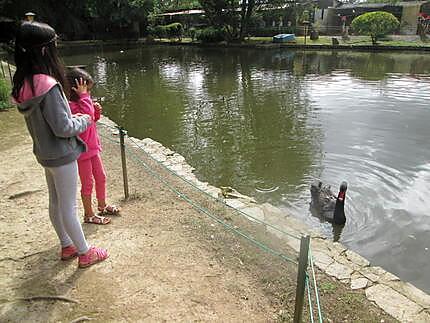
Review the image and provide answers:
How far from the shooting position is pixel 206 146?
8.49 meters

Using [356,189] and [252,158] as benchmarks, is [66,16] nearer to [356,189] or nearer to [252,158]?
[252,158]

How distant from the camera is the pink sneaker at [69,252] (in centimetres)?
305

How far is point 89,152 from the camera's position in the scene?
3.31 metres

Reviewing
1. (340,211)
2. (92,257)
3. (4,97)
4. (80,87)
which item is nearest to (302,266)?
(92,257)

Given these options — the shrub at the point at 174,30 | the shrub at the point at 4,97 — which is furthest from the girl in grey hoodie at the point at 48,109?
the shrub at the point at 174,30

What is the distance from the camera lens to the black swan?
508cm

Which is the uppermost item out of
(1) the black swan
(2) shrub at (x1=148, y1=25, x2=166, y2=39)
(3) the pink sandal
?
(2) shrub at (x1=148, y1=25, x2=166, y2=39)

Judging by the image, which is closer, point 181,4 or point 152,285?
point 152,285

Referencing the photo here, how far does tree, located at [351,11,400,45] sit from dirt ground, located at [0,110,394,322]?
1029 inches

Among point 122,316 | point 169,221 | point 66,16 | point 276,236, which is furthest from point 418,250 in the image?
point 66,16

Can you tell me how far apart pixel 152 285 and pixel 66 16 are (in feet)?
121

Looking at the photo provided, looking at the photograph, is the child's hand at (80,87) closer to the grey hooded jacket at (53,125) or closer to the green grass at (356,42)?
the grey hooded jacket at (53,125)

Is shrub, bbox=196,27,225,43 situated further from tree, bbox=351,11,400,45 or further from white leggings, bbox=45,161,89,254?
white leggings, bbox=45,161,89,254

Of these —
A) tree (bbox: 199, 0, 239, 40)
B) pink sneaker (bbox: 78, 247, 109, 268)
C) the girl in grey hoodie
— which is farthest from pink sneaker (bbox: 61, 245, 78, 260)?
tree (bbox: 199, 0, 239, 40)
